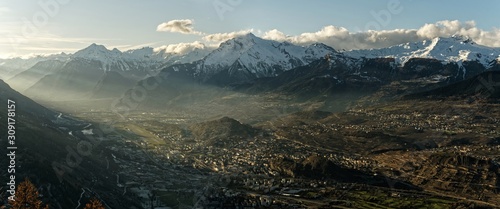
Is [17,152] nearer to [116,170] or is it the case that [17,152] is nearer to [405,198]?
[116,170]

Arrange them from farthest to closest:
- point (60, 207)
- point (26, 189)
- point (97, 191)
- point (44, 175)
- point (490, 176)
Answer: point (490, 176)
point (97, 191)
point (44, 175)
point (60, 207)
point (26, 189)

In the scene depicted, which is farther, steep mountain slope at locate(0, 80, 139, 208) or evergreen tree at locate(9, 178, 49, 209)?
steep mountain slope at locate(0, 80, 139, 208)

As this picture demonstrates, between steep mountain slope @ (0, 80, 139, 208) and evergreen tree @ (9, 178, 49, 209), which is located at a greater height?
evergreen tree @ (9, 178, 49, 209)

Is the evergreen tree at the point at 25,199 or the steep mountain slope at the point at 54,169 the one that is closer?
the evergreen tree at the point at 25,199

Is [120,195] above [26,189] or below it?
below

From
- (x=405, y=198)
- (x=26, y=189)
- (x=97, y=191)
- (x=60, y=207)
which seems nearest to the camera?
(x=26, y=189)

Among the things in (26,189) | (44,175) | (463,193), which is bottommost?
(463,193)

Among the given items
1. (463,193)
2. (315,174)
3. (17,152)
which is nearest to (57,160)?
(17,152)

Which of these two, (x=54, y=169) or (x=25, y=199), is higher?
(x=25, y=199)

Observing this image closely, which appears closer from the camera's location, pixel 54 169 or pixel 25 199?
pixel 25 199

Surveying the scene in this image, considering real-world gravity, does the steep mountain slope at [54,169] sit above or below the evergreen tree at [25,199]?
below

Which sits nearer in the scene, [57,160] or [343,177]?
[57,160]
